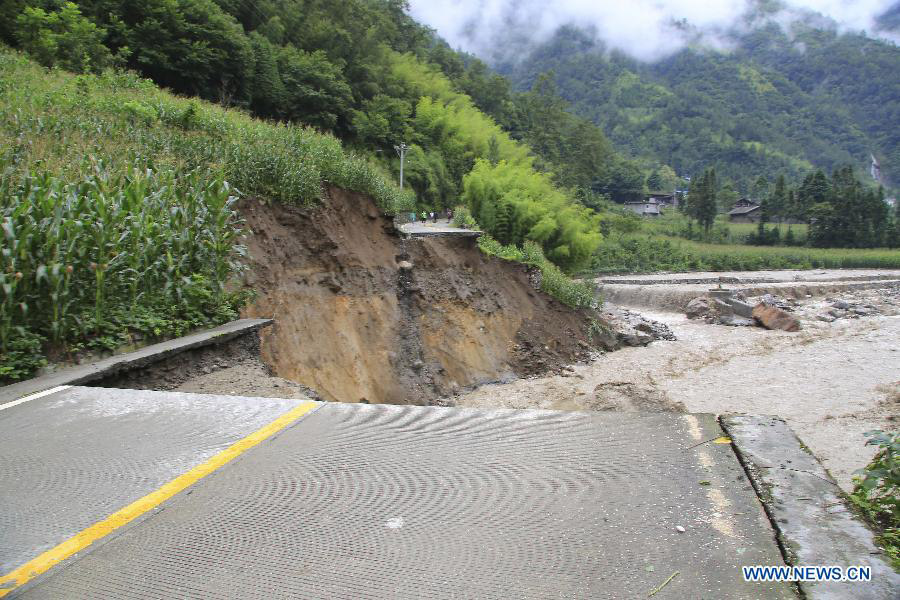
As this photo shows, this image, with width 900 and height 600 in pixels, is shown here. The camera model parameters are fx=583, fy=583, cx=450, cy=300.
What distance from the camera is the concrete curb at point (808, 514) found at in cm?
189

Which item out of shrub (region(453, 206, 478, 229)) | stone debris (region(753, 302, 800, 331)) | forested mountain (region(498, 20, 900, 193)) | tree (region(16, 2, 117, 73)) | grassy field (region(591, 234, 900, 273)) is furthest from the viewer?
forested mountain (region(498, 20, 900, 193))

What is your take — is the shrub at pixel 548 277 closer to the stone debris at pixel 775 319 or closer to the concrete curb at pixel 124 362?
the stone debris at pixel 775 319

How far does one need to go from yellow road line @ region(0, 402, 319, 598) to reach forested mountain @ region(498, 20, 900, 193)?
408 ft

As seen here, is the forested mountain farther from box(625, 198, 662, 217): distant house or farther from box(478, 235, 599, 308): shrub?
box(478, 235, 599, 308): shrub

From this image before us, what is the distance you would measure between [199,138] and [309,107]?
23.4 metres

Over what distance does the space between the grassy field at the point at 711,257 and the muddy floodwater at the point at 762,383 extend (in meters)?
25.6

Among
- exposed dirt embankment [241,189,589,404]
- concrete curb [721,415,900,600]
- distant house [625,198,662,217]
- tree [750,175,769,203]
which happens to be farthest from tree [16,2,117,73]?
tree [750,175,769,203]

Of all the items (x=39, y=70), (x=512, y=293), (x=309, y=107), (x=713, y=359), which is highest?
(x=309, y=107)

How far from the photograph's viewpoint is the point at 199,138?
11.6m

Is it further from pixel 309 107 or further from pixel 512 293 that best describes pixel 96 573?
pixel 309 107

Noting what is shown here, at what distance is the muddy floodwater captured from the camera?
417 inches

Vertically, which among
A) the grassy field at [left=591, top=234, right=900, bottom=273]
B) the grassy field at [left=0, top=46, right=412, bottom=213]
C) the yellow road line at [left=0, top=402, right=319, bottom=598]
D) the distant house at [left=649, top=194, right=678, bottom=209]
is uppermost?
the distant house at [left=649, top=194, right=678, bottom=209]

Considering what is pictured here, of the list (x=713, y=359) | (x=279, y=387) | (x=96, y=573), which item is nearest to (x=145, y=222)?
(x=279, y=387)

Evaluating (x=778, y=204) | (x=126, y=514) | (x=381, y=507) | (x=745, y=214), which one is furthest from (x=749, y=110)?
(x=126, y=514)
